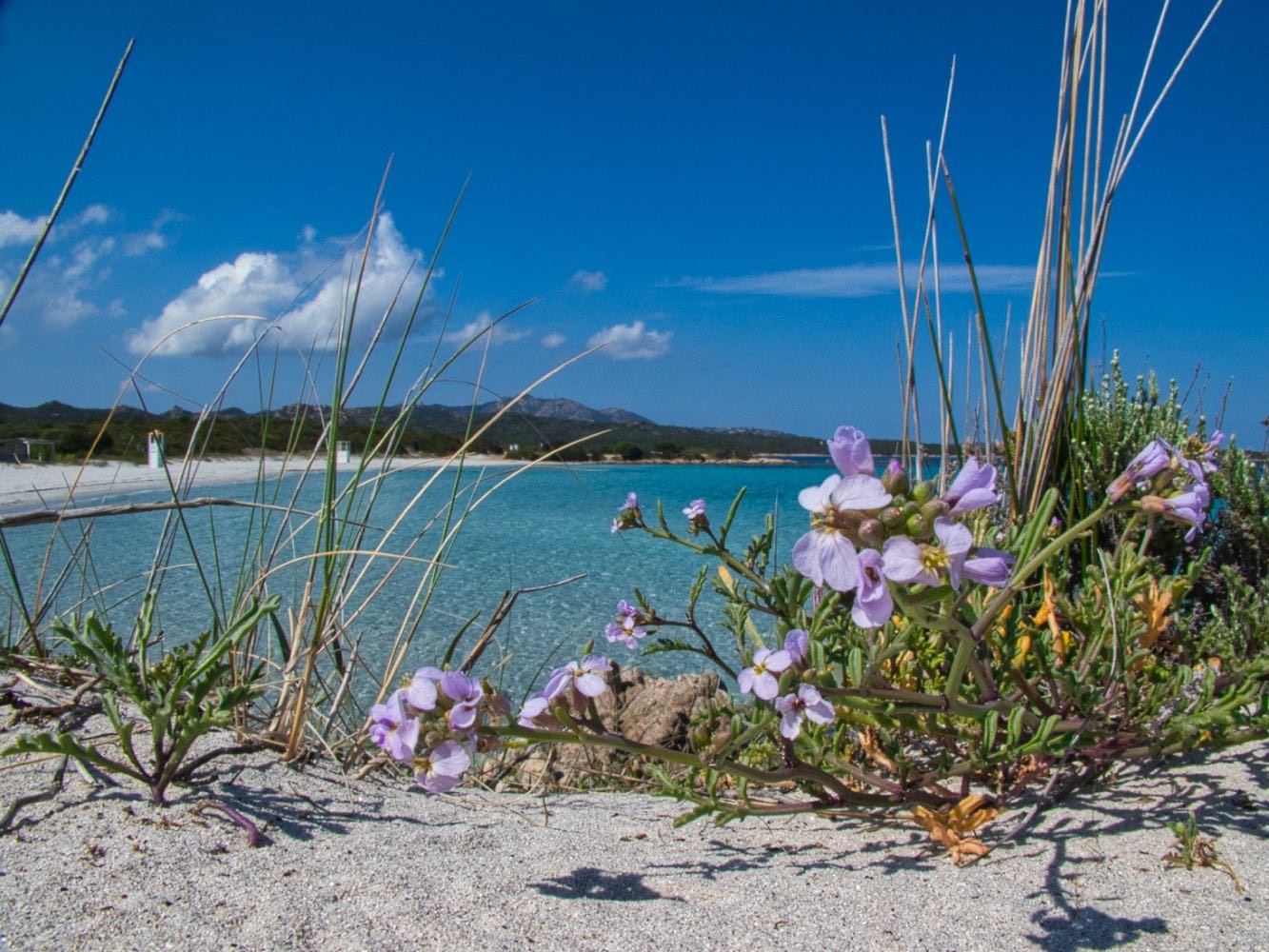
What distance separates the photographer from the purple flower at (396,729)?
3.38ft

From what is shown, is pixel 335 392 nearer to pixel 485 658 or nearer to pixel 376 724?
pixel 376 724

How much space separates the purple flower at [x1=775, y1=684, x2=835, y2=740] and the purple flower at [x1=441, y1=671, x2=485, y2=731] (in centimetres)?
38

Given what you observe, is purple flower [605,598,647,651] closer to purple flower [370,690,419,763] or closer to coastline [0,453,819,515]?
purple flower [370,690,419,763]

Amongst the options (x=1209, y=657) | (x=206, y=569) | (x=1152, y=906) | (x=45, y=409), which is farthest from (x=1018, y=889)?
(x=45, y=409)

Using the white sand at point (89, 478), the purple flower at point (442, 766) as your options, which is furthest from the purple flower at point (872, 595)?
the white sand at point (89, 478)

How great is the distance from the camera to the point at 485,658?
4.26 meters

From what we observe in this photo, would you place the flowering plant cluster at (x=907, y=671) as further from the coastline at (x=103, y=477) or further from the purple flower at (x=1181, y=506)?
the coastline at (x=103, y=477)

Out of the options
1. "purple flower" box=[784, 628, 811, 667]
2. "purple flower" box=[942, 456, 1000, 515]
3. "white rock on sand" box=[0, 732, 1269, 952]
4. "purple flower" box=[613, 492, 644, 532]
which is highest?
"purple flower" box=[942, 456, 1000, 515]

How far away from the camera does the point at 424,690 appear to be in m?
1.05

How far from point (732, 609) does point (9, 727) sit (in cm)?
146

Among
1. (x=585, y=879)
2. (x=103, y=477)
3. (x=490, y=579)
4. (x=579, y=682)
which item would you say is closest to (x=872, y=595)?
(x=579, y=682)

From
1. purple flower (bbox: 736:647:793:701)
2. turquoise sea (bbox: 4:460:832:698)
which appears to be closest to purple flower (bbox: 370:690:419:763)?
purple flower (bbox: 736:647:793:701)

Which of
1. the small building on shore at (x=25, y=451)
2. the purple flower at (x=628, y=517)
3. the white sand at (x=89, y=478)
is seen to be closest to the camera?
the purple flower at (x=628, y=517)

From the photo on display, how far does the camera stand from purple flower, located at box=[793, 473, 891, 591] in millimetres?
800
